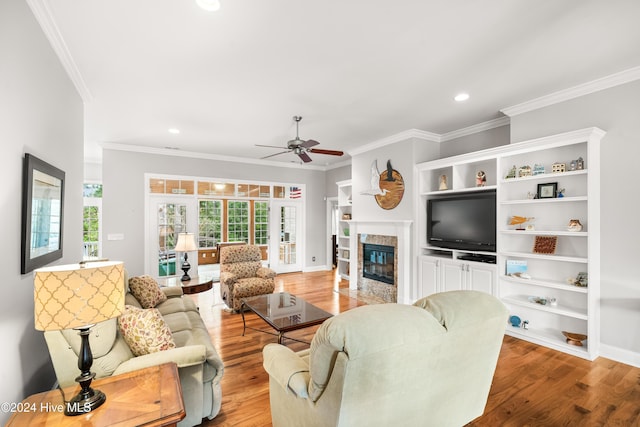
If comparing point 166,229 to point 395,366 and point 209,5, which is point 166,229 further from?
point 395,366

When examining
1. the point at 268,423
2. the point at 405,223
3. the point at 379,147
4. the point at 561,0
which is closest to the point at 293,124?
the point at 379,147

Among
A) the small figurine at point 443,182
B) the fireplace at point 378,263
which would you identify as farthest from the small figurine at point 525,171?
the fireplace at point 378,263

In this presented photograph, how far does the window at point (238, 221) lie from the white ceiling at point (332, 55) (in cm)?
303

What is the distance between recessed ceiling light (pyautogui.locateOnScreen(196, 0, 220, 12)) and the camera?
1.92 meters

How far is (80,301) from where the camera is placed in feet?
4.10

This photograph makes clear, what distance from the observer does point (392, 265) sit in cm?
503

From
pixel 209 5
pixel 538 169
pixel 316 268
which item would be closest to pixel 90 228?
pixel 316 268

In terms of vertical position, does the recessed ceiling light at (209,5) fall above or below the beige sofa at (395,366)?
above

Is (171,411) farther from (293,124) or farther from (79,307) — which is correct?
Answer: (293,124)

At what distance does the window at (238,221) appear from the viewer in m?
7.03

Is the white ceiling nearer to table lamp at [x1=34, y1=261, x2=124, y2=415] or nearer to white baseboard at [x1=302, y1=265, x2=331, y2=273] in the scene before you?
table lamp at [x1=34, y1=261, x2=124, y2=415]

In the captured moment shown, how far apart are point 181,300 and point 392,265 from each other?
3.28 metres

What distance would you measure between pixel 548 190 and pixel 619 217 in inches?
25.8

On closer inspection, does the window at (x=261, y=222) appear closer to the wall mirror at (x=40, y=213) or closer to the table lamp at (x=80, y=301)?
the wall mirror at (x=40, y=213)
